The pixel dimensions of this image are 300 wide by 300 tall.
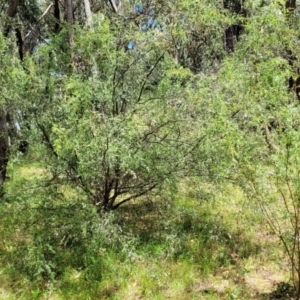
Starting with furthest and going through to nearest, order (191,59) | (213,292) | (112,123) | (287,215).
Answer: (191,59)
(112,123)
(213,292)
(287,215)

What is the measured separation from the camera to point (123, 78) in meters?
4.30

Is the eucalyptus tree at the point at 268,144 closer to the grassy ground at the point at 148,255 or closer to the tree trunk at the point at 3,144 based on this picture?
the grassy ground at the point at 148,255

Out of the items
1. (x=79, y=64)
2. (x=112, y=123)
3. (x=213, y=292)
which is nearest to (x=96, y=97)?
(x=112, y=123)

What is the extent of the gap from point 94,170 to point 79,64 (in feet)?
4.44

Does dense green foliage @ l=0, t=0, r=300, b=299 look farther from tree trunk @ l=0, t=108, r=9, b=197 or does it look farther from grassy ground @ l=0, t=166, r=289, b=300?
tree trunk @ l=0, t=108, r=9, b=197

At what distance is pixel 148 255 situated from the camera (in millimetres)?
3875

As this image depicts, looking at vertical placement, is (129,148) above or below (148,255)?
above

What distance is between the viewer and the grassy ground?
11.6ft

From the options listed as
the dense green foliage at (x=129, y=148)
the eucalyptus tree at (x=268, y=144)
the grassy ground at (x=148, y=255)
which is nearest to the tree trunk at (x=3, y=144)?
the dense green foliage at (x=129, y=148)

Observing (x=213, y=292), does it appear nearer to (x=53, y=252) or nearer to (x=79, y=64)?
(x=53, y=252)

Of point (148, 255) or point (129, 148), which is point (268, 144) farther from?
point (148, 255)

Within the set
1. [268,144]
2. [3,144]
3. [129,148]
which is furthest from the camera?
[3,144]

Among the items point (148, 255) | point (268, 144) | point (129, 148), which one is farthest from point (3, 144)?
point (268, 144)

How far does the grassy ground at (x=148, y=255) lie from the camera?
354 centimetres
